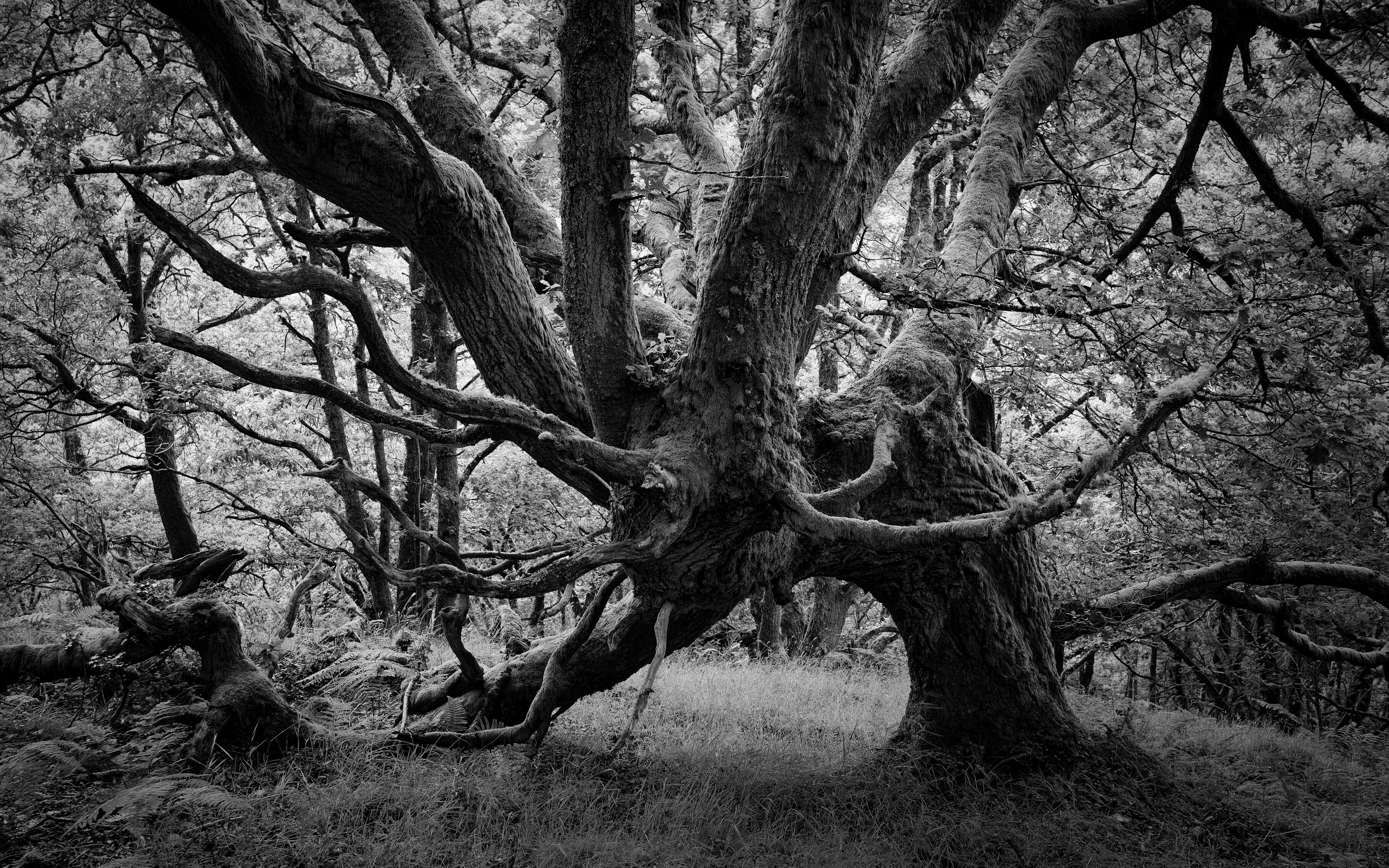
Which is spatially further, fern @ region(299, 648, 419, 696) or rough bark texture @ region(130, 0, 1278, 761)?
fern @ region(299, 648, 419, 696)

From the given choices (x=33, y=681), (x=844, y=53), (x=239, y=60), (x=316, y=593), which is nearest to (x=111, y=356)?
(x=316, y=593)

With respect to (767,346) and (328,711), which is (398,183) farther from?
(328,711)

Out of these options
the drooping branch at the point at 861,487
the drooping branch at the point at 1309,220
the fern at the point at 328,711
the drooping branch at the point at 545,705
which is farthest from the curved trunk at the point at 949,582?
the fern at the point at 328,711

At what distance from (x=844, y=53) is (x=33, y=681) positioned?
657 centimetres

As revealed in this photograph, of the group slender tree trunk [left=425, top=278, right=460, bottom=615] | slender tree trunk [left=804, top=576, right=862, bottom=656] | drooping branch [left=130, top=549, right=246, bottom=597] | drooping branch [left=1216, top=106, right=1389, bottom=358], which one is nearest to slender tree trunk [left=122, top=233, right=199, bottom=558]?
drooping branch [left=130, top=549, right=246, bottom=597]

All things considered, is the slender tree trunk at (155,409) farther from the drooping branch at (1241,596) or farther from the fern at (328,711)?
the drooping branch at (1241,596)

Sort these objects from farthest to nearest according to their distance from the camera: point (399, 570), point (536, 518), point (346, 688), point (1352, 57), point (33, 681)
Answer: point (536, 518), point (346, 688), point (33, 681), point (1352, 57), point (399, 570)

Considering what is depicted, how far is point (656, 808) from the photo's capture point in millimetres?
4125

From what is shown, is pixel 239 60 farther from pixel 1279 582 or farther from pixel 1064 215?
pixel 1064 215

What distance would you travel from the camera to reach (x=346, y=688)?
5805 millimetres

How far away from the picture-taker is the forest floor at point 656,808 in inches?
140

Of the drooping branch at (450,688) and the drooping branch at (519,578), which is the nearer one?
the drooping branch at (519,578)

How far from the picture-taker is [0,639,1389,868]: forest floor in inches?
140

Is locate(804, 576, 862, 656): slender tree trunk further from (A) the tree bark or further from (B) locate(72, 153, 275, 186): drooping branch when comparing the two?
(B) locate(72, 153, 275, 186): drooping branch
